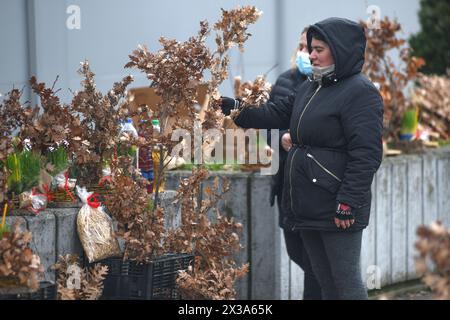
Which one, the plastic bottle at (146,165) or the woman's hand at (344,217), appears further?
the plastic bottle at (146,165)

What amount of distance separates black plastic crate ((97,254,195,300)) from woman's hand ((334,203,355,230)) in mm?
764

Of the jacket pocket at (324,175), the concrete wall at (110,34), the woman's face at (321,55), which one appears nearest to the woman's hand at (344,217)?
the jacket pocket at (324,175)

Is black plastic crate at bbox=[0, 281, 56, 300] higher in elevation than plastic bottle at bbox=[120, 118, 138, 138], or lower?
lower

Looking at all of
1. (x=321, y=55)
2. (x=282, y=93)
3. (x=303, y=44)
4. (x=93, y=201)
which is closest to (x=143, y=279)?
(x=93, y=201)

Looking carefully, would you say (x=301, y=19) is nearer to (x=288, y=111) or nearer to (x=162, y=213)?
(x=288, y=111)

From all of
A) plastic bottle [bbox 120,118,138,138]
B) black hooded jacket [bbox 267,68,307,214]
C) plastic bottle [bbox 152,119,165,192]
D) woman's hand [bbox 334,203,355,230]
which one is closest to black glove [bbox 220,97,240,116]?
plastic bottle [bbox 152,119,165,192]

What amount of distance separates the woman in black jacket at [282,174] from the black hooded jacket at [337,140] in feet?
2.72

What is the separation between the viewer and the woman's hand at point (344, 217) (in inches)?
184

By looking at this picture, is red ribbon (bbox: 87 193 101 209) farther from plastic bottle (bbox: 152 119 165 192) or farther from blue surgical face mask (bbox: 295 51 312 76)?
blue surgical face mask (bbox: 295 51 312 76)

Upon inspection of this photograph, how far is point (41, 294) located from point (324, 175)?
1.41 meters

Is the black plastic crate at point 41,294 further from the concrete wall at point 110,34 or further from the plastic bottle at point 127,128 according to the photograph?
the concrete wall at point 110,34

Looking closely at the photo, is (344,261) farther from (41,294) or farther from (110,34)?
(110,34)

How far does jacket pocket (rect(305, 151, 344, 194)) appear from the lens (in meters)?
4.79

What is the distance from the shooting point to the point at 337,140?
479cm
